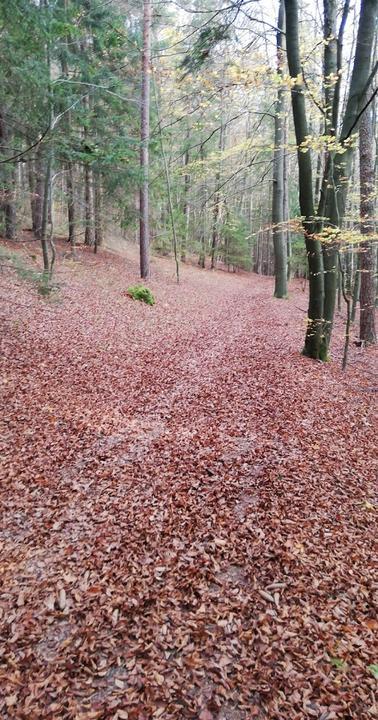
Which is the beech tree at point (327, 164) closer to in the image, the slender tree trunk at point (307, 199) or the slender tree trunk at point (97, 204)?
the slender tree trunk at point (307, 199)

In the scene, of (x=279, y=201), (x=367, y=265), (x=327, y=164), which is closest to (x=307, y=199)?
(x=327, y=164)

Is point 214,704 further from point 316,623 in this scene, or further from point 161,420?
point 161,420

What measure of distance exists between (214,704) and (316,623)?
93 cm

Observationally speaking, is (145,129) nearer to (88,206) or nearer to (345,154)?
(88,206)

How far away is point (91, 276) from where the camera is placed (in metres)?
14.5

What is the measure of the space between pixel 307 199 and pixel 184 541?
6.86 meters

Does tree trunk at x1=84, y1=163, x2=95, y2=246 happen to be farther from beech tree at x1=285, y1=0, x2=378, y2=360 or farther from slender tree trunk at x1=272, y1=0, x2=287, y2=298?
beech tree at x1=285, y1=0, x2=378, y2=360

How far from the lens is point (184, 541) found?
3.54m

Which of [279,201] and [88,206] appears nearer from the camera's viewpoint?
[88,206]

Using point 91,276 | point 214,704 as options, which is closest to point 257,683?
point 214,704

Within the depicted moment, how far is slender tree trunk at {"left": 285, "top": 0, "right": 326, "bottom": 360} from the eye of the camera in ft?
21.6

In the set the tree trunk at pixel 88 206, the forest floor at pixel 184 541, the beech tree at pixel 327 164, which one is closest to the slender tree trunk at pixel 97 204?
the tree trunk at pixel 88 206

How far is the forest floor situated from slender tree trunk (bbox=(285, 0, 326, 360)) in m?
1.10

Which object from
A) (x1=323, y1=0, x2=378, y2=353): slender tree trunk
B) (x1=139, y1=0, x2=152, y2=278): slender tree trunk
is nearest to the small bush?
(x1=139, y1=0, x2=152, y2=278): slender tree trunk
